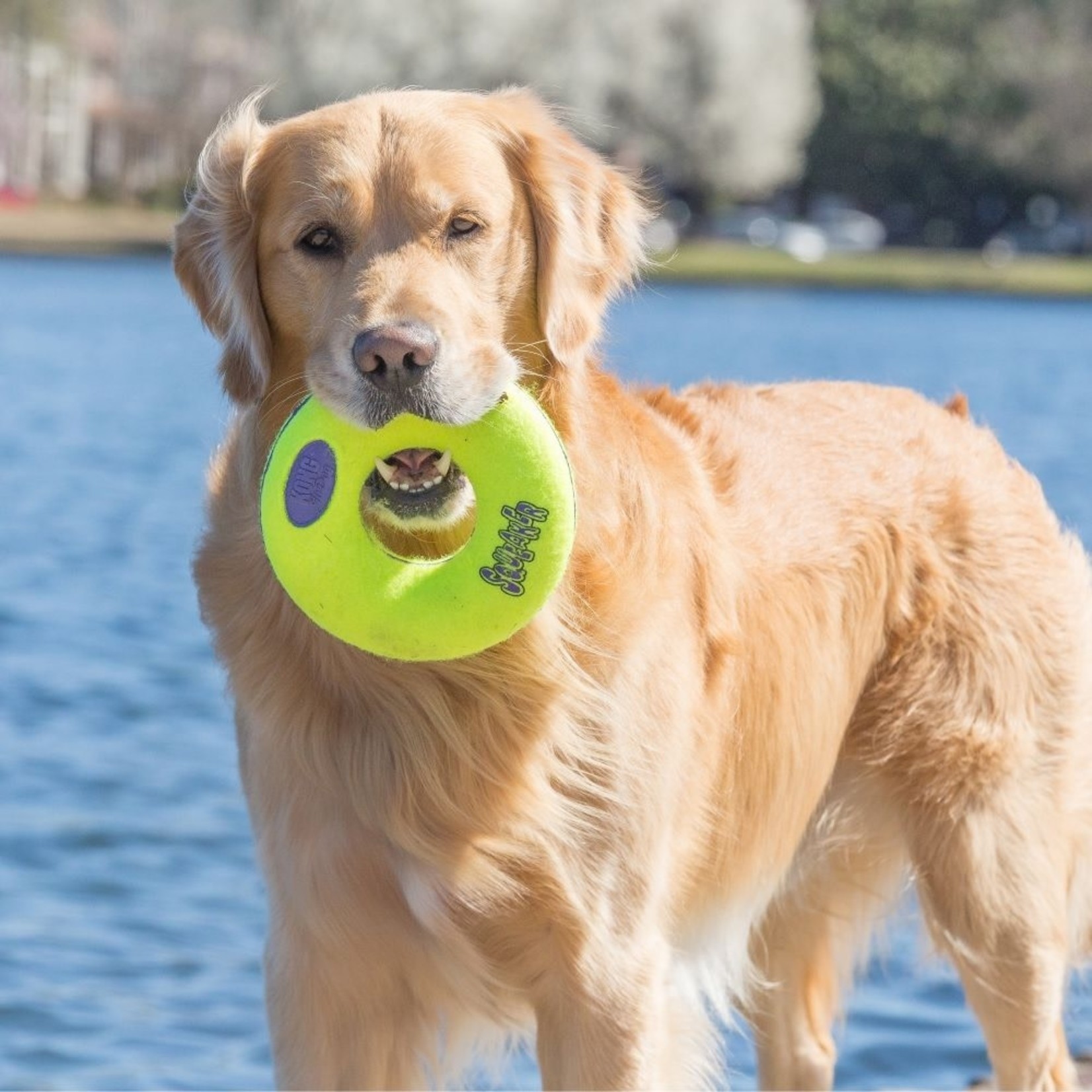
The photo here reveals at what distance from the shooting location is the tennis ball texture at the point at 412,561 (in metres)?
3.51

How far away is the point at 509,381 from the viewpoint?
3541mm

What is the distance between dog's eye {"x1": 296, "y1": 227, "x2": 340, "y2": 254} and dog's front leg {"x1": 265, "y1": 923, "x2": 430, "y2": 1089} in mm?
1352

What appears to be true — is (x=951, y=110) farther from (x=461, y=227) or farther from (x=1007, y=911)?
(x=461, y=227)

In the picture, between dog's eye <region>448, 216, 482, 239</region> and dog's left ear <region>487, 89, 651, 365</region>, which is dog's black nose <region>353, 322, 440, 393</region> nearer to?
dog's eye <region>448, 216, 482, 239</region>

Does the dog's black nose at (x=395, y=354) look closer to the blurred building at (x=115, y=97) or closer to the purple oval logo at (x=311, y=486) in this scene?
the purple oval logo at (x=311, y=486)

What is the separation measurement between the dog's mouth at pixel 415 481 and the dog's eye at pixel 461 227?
0.43m

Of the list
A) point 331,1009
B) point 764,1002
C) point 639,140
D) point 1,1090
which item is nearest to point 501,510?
point 331,1009

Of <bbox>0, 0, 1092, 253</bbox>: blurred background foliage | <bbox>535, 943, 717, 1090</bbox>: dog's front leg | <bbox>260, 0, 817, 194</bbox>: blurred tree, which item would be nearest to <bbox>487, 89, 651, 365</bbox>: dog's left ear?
<bbox>535, 943, 717, 1090</bbox>: dog's front leg

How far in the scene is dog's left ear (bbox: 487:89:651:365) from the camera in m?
3.77

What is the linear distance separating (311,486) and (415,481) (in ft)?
0.66

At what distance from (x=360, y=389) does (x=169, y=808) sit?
5462 mm

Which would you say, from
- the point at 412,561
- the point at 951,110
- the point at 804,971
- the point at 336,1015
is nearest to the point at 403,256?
the point at 412,561

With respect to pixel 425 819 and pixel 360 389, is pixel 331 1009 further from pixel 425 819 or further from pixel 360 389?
pixel 360 389

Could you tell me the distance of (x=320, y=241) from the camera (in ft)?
11.9
